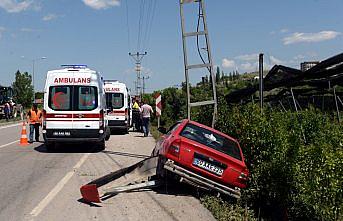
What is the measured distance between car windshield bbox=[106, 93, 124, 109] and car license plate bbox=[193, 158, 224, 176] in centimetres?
1596

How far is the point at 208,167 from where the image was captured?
25.6ft

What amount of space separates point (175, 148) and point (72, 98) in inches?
290

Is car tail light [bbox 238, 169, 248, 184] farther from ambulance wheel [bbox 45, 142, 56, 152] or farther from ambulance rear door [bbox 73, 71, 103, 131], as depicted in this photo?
ambulance wheel [bbox 45, 142, 56, 152]

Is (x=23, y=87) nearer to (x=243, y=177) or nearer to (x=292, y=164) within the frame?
(x=243, y=177)

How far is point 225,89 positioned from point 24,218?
1942 centimetres

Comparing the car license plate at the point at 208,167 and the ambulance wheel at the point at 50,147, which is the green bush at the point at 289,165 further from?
the ambulance wheel at the point at 50,147

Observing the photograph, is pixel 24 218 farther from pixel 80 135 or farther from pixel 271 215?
pixel 80 135

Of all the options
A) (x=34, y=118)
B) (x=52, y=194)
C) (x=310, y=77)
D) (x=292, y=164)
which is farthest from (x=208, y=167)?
(x=34, y=118)

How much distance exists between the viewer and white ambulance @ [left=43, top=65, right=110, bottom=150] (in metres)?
14.2

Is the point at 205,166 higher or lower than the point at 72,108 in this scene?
→ lower

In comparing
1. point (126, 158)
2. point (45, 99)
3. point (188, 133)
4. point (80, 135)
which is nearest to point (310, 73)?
point (188, 133)

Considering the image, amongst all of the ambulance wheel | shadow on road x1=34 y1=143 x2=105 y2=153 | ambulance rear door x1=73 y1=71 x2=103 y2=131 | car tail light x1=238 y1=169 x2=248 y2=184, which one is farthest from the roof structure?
the ambulance wheel

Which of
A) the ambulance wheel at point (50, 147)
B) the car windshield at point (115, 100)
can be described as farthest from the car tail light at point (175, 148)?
the car windshield at point (115, 100)

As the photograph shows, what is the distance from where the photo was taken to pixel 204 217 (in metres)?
6.83
